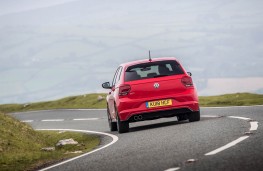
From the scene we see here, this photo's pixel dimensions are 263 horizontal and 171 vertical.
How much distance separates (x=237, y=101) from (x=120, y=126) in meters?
10.7

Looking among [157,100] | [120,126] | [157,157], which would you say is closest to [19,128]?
[120,126]

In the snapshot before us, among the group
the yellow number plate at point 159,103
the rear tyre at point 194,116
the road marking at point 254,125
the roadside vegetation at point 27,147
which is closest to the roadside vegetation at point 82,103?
the rear tyre at point 194,116

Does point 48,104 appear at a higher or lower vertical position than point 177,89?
lower

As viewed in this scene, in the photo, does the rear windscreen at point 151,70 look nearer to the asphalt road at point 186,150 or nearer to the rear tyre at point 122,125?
the rear tyre at point 122,125

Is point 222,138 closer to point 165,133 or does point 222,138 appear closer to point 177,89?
point 165,133

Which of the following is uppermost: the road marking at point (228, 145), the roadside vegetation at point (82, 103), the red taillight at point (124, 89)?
the red taillight at point (124, 89)

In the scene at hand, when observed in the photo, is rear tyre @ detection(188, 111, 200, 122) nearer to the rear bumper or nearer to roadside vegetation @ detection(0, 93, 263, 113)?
the rear bumper

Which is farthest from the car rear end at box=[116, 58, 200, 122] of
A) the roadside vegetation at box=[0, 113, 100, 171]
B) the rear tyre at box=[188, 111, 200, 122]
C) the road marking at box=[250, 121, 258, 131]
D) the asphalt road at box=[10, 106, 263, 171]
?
the road marking at box=[250, 121, 258, 131]

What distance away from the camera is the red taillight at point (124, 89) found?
16406 millimetres

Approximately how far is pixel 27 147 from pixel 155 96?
346 centimetres

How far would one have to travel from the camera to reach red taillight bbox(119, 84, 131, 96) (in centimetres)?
1641

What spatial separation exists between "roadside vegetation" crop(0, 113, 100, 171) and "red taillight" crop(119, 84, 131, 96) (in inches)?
62.2

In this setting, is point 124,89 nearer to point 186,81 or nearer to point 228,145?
point 186,81

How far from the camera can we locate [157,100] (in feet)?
53.5
